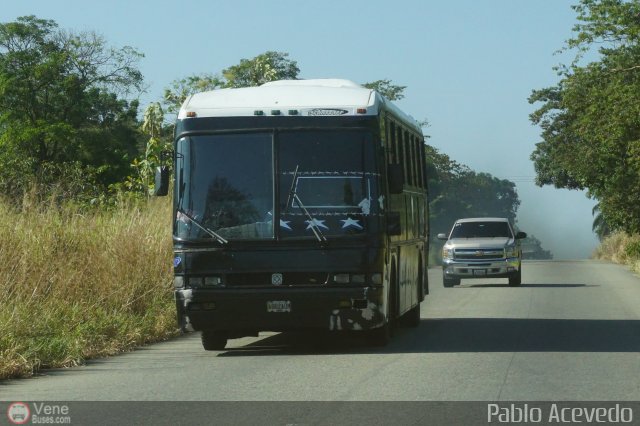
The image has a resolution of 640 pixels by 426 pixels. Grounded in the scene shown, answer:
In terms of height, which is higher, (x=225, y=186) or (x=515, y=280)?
(x=225, y=186)

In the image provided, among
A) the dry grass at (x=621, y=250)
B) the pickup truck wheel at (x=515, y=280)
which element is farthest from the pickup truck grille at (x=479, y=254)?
the dry grass at (x=621, y=250)

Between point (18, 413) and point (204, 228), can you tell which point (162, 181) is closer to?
point (204, 228)

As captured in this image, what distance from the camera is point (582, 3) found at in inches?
1528

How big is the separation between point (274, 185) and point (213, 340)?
2.20 m

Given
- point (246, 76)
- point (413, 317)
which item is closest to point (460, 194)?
point (246, 76)

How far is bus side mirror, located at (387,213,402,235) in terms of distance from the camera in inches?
607

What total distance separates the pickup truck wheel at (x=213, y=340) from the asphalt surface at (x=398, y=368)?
0.46 ft

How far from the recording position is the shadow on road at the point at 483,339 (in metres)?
15.8

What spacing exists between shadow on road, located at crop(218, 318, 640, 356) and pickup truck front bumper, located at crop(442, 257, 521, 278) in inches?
497

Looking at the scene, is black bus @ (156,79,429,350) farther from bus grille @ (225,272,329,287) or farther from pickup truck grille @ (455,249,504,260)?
pickup truck grille @ (455,249,504,260)

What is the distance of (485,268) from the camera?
33.5 m

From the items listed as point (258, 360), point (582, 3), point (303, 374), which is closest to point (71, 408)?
point (303, 374)

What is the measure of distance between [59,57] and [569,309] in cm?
6029

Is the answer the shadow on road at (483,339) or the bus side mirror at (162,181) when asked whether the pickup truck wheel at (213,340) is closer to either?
the shadow on road at (483,339)
